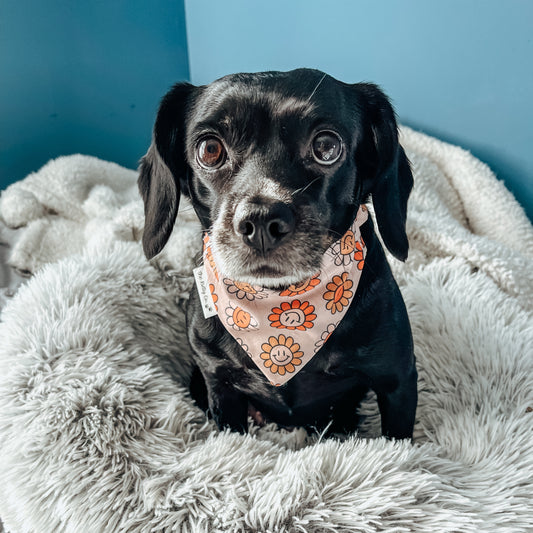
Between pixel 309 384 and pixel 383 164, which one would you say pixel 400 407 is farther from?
pixel 383 164

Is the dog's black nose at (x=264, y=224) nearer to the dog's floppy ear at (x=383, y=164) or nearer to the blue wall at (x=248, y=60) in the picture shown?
the dog's floppy ear at (x=383, y=164)

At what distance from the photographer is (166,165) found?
2.83ft

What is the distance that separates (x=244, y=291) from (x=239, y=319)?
50 millimetres

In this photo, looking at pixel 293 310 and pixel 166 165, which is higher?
pixel 166 165

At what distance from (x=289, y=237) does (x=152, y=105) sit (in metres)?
1.76

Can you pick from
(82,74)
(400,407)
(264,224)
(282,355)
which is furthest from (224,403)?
(82,74)

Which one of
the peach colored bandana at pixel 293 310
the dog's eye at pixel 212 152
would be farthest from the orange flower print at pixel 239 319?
the dog's eye at pixel 212 152

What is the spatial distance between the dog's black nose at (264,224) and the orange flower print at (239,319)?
0.21m

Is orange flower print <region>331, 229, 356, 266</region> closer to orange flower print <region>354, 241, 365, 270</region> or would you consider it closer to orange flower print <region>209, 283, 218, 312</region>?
orange flower print <region>354, 241, 365, 270</region>

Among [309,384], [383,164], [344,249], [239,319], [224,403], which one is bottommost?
[224,403]

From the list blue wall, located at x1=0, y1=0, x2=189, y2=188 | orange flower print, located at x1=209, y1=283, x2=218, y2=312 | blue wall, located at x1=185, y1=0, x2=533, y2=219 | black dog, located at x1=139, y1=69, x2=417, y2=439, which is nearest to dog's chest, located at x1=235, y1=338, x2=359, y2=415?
black dog, located at x1=139, y1=69, x2=417, y2=439

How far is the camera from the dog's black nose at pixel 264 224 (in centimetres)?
64

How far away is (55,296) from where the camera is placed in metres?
1.12

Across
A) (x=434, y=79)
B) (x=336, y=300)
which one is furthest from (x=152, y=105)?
(x=336, y=300)
